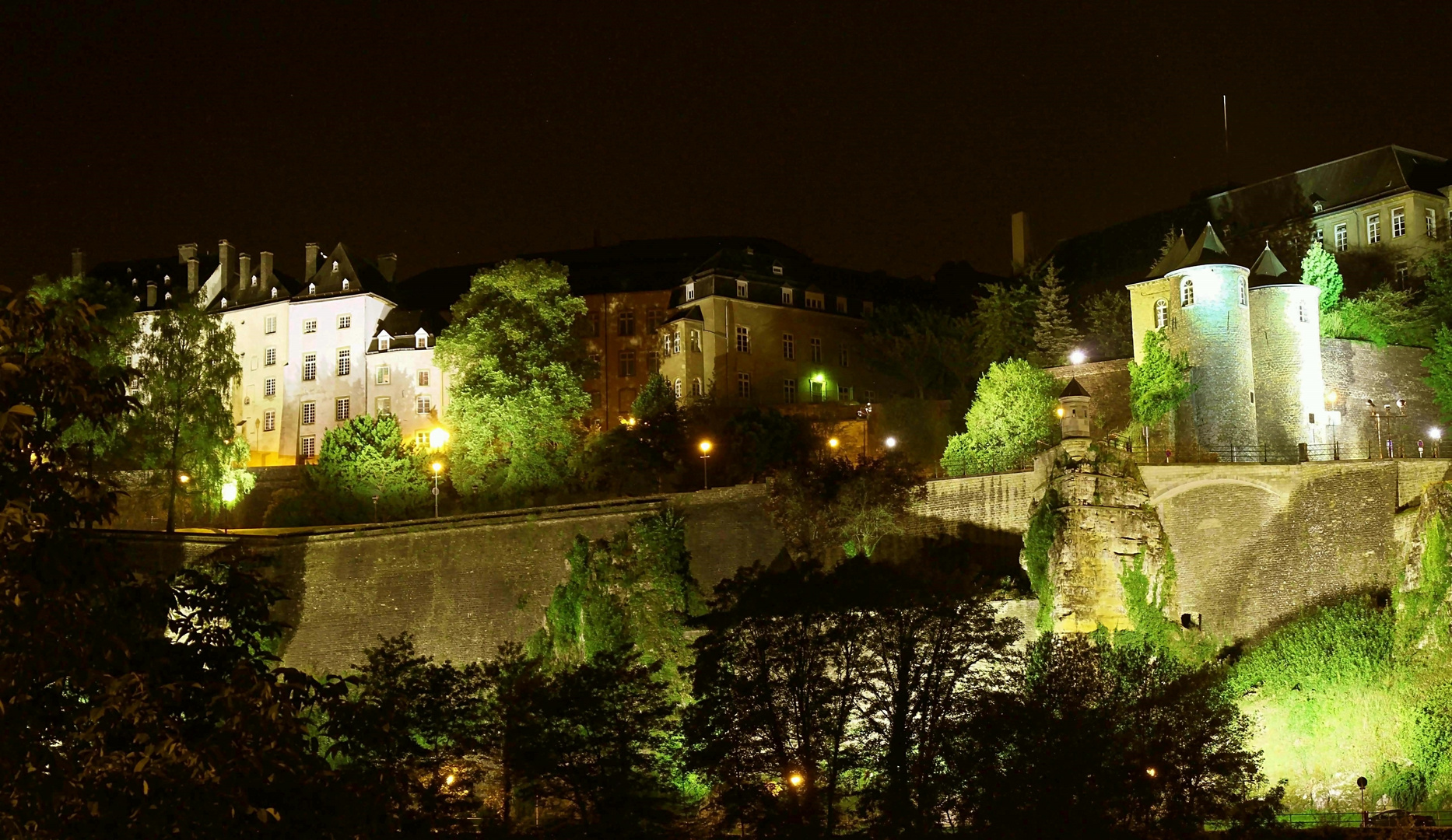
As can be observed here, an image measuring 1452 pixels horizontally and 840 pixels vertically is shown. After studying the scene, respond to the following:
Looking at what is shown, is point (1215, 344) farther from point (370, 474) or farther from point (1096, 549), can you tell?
point (370, 474)

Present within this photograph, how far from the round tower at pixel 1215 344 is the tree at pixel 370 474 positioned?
31150mm

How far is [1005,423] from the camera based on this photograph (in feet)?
184

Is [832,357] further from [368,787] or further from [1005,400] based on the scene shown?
[368,787]

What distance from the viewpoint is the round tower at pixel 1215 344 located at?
51.3 metres

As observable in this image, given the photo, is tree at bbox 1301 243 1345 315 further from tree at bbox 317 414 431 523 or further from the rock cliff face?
tree at bbox 317 414 431 523

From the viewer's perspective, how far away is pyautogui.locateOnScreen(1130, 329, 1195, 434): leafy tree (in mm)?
52219

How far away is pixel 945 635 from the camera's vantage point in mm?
39312

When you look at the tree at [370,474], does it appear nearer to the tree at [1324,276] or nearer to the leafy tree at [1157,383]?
the leafy tree at [1157,383]

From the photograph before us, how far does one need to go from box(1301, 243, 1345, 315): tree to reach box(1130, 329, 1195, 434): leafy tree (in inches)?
370

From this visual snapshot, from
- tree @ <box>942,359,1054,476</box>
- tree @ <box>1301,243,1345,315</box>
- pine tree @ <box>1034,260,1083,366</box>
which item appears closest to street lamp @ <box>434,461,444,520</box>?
tree @ <box>942,359,1054,476</box>

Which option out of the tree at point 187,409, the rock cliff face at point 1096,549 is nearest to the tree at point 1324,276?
the rock cliff face at point 1096,549

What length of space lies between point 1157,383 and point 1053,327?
544 inches

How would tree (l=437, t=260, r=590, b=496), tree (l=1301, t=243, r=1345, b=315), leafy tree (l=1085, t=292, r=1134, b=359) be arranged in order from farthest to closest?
tree (l=437, t=260, r=590, b=496)
leafy tree (l=1085, t=292, r=1134, b=359)
tree (l=1301, t=243, r=1345, b=315)

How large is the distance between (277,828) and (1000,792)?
2314 centimetres
